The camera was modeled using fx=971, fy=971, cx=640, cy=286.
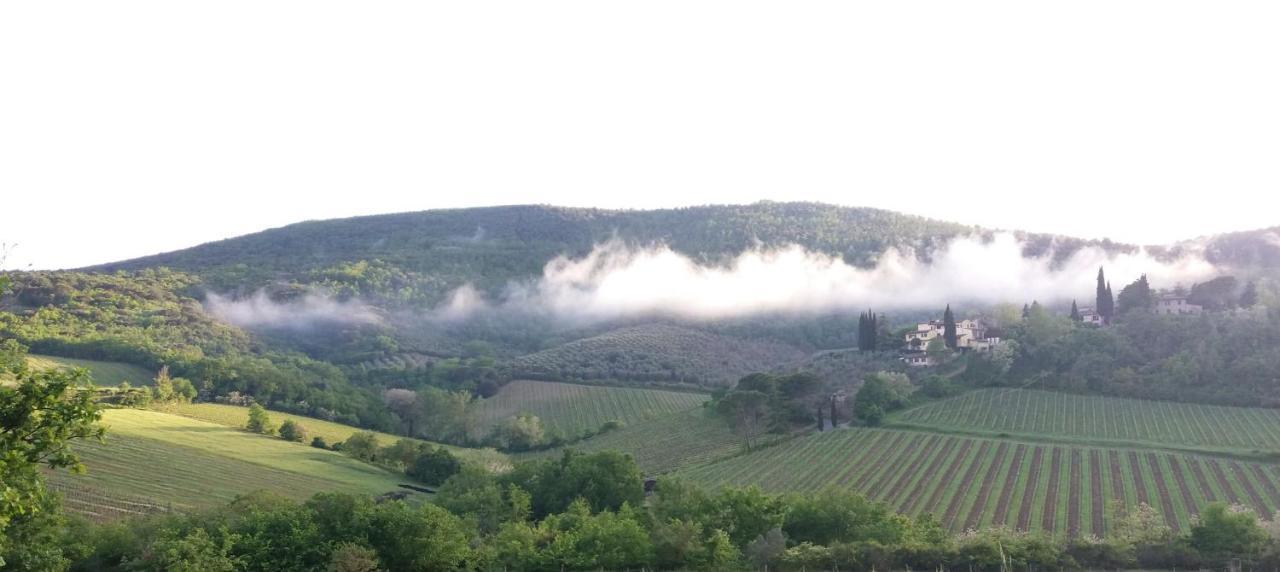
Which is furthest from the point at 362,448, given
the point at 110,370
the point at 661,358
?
the point at 661,358

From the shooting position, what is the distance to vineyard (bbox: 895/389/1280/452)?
66125mm

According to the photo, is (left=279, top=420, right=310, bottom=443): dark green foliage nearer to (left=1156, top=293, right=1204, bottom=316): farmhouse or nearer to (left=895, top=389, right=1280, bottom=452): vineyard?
(left=895, top=389, right=1280, bottom=452): vineyard

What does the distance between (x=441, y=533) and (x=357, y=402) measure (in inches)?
2944

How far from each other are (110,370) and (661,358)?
2705 inches

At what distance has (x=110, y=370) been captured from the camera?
350 feet

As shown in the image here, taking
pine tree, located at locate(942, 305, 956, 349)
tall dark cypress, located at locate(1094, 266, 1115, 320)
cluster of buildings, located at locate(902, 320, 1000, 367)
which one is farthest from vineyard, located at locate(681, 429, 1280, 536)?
tall dark cypress, located at locate(1094, 266, 1115, 320)

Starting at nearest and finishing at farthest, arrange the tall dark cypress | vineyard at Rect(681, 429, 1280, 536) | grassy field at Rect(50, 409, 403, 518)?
vineyard at Rect(681, 429, 1280, 536)
grassy field at Rect(50, 409, 403, 518)
the tall dark cypress

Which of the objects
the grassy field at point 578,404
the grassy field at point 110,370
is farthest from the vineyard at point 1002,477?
the grassy field at point 110,370

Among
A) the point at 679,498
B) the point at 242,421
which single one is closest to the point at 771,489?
the point at 679,498

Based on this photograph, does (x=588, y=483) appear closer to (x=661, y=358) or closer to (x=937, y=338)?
(x=937, y=338)

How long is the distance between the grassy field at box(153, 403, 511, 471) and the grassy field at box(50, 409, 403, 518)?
15.3ft

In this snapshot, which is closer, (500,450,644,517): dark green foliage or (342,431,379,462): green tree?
(500,450,644,517): dark green foliage

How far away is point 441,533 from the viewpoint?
4053 cm

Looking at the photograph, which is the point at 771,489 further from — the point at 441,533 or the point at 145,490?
the point at 145,490
